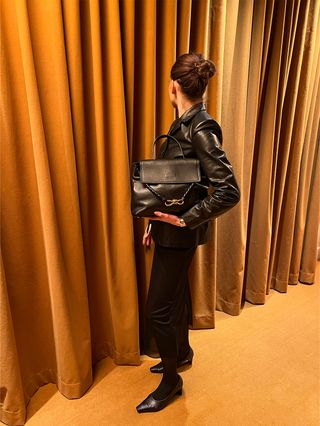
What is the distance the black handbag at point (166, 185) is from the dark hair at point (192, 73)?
276 mm

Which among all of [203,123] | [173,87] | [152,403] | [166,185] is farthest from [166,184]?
[152,403]

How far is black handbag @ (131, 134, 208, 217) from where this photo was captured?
1.22 m

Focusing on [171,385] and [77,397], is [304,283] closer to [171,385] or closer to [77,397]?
[171,385]

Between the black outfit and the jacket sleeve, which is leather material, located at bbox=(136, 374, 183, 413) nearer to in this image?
the black outfit

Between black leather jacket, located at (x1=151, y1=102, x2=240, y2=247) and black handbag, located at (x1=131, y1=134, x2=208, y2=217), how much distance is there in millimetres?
46

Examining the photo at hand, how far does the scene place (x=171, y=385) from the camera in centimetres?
151

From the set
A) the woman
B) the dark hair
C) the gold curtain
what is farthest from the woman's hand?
the dark hair

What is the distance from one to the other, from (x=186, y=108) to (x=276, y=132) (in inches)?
40.9

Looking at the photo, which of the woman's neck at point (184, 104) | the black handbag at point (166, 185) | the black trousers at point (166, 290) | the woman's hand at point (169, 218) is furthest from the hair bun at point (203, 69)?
the black trousers at point (166, 290)

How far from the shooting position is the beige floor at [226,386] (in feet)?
4.77

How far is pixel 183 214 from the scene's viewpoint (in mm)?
1255

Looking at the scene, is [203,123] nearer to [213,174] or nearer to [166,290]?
[213,174]

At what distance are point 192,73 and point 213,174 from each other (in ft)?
1.27

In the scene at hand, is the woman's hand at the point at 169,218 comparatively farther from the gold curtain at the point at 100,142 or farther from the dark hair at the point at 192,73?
the dark hair at the point at 192,73
